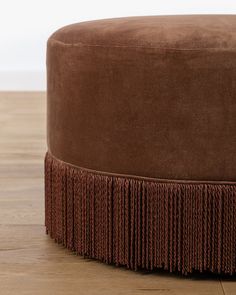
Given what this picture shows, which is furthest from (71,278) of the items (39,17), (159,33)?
(39,17)

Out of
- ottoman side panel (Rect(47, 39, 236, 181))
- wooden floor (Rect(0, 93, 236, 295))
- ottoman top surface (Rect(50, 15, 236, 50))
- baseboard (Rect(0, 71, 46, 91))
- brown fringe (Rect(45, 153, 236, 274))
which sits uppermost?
ottoman top surface (Rect(50, 15, 236, 50))

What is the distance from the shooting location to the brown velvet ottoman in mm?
1271

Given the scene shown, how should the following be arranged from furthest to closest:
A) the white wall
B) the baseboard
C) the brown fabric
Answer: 1. the baseboard
2. the white wall
3. the brown fabric

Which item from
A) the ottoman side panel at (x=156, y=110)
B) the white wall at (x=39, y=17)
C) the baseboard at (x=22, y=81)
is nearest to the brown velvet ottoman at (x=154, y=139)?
the ottoman side panel at (x=156, y=110)

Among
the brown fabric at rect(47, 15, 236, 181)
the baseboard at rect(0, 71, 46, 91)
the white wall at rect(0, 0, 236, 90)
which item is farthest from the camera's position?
the baseboard at rect(0, 71, 46, 91)

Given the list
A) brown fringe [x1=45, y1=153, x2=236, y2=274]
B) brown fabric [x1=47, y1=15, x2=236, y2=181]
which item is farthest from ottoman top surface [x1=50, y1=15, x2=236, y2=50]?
brown fringe [x1=45, y1=153, x2=236, y2=274]

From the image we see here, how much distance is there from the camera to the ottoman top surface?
1.27 metres

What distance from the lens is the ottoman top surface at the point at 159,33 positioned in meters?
1.27

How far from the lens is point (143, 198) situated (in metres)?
1.32

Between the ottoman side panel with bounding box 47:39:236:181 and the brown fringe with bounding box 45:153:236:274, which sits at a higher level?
the ottoman side panel with bounding box 47:39:236:181

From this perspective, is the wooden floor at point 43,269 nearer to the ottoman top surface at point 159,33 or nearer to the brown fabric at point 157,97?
the brown fabric at point 157,97

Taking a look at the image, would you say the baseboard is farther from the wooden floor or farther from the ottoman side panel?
the ottoman side panel

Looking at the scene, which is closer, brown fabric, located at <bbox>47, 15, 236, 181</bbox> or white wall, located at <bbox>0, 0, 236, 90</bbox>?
brown fabric, located at <bbox>47, 15, 236, 181</bbox>

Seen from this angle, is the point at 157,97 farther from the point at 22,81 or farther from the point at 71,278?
the point at 22,81
